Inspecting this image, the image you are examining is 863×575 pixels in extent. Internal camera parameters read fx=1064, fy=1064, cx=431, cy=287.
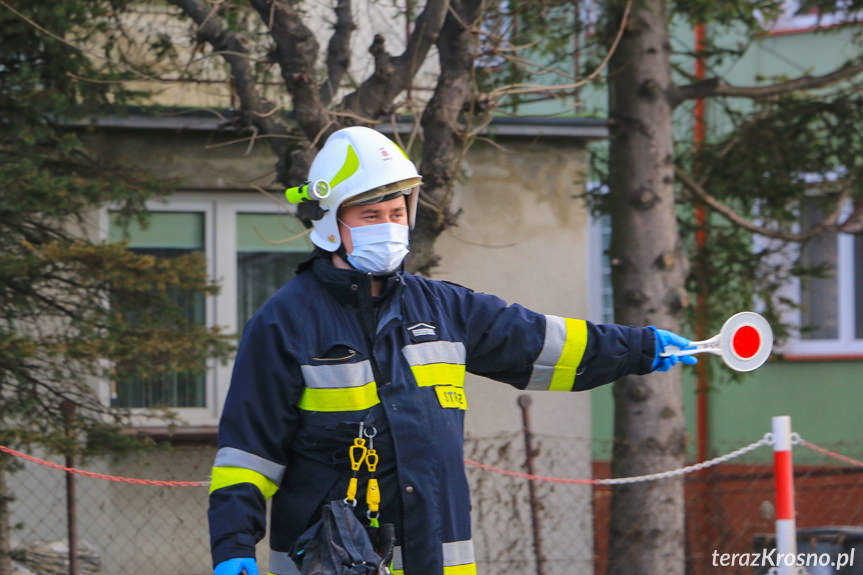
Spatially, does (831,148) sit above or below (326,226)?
above

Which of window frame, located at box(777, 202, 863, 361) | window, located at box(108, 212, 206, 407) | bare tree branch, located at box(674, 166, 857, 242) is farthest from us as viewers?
window frame, located at box(777, 202, 863, 361)

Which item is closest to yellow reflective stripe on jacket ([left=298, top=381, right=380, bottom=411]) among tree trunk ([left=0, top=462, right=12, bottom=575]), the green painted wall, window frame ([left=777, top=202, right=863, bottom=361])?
tree trunk ([left=0, top=462, right=12, bottom=575])

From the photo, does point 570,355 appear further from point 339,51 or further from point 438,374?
point 339,51

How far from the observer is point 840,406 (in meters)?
11.6

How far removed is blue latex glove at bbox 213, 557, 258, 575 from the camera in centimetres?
267

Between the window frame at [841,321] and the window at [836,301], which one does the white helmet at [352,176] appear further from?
the window at [836,301]

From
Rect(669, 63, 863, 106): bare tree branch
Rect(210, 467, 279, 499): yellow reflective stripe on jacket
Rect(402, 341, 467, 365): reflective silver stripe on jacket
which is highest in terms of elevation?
Rect(669, 63, 863, 106): bare tree branch

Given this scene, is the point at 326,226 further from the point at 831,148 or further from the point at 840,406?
the point at 840,406

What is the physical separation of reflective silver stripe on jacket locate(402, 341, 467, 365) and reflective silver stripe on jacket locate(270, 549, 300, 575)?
63 cm

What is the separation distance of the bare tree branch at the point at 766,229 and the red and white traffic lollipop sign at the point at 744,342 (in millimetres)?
3919

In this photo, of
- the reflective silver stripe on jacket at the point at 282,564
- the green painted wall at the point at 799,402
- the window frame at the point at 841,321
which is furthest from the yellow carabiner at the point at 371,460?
the window frame at the point at 841,321

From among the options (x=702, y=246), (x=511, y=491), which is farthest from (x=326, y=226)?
(x=702, y=246)

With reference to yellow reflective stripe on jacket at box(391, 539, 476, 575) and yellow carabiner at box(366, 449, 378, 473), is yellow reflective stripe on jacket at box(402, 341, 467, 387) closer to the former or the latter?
yellow carabiner at box(366, 449, 378, 473)

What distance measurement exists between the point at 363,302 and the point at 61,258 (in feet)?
10.4
